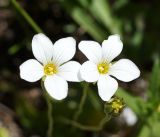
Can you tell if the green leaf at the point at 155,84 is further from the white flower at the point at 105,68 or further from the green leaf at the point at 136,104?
the white flower at the point at 105,68

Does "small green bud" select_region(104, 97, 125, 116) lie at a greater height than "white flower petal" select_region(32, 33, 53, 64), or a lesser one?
lesser

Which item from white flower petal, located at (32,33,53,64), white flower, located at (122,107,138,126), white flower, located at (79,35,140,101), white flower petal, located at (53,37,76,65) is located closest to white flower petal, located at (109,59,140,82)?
white flower, located at (79,35,140,101)

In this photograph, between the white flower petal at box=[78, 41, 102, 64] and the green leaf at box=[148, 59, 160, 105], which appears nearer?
the white flower petal at box=[78, 41, 102, 64]

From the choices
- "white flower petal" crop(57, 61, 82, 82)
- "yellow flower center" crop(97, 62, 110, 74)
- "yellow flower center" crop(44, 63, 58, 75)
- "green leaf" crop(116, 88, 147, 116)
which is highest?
"yellow flower center" crop(44, 63, 58, 75)

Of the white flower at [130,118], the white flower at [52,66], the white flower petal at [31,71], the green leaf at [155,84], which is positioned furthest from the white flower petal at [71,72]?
the white flower at [130,118]

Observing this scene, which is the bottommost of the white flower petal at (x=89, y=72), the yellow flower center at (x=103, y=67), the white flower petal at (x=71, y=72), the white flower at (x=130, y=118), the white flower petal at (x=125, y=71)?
the white flower at (x=130, y=118)

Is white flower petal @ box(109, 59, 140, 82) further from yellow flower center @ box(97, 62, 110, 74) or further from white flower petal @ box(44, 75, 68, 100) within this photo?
white flower petal @ box(44, 75, 68, 100)

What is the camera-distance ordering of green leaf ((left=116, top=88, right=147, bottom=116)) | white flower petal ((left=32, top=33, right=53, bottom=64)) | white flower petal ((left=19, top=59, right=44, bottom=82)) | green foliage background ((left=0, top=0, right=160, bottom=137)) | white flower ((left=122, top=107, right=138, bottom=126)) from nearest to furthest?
white flower petal ((left=19, top=59, right=44, bottom=82)) → white flower petal ((left=32, top=33, right=53, bottom=64)) → green leaf ((left=116, top=88, right=147, bottom=116)) → green foliage background ((left=0, top=0, right=160, bottom=137)) → white flower ((left=122, top=107, right=138, bottom=126))
